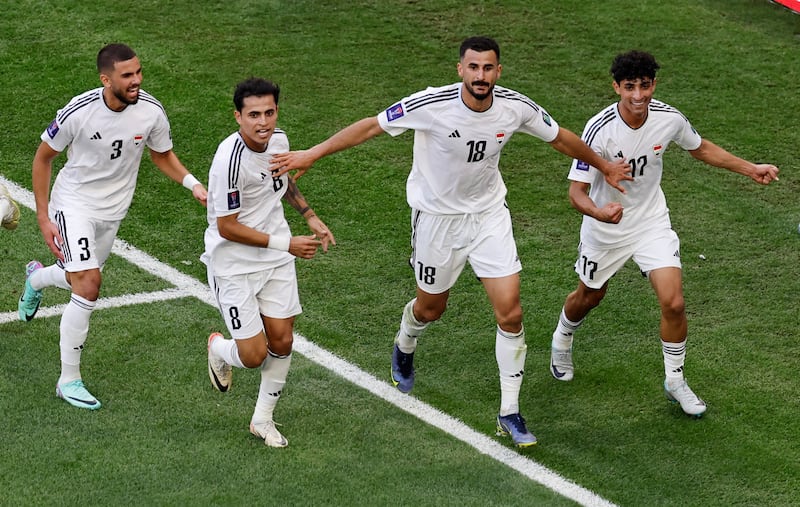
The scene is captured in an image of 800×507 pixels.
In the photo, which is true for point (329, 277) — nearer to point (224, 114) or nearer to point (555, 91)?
point (224, 114)

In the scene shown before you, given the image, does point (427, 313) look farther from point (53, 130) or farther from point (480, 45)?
point (53, 130)

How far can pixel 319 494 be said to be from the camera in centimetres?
700

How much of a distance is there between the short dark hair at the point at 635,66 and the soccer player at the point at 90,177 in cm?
267

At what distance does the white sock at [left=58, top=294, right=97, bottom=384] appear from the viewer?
776 cm

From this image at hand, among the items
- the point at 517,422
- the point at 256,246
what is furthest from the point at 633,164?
the point at 256,246

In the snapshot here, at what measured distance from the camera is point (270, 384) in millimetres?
7520

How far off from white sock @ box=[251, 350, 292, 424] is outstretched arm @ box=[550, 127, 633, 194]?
2.08m

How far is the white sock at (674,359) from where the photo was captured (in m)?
7.89

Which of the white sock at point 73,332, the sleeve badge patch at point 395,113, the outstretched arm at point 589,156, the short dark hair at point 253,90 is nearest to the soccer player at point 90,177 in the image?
the white sock at point 73,332

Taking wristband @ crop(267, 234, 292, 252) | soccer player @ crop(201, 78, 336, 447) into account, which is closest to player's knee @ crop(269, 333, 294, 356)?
soccer player @ crop(201, 78, 336, 447)

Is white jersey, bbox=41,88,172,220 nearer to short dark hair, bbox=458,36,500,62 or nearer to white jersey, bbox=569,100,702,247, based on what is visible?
short dark hair, bbox=458,36,500,62

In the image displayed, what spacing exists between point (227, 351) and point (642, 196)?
277cm

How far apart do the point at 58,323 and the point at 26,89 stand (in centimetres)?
458

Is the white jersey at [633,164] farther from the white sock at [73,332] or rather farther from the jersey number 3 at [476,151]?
the white sock at [73,332]
